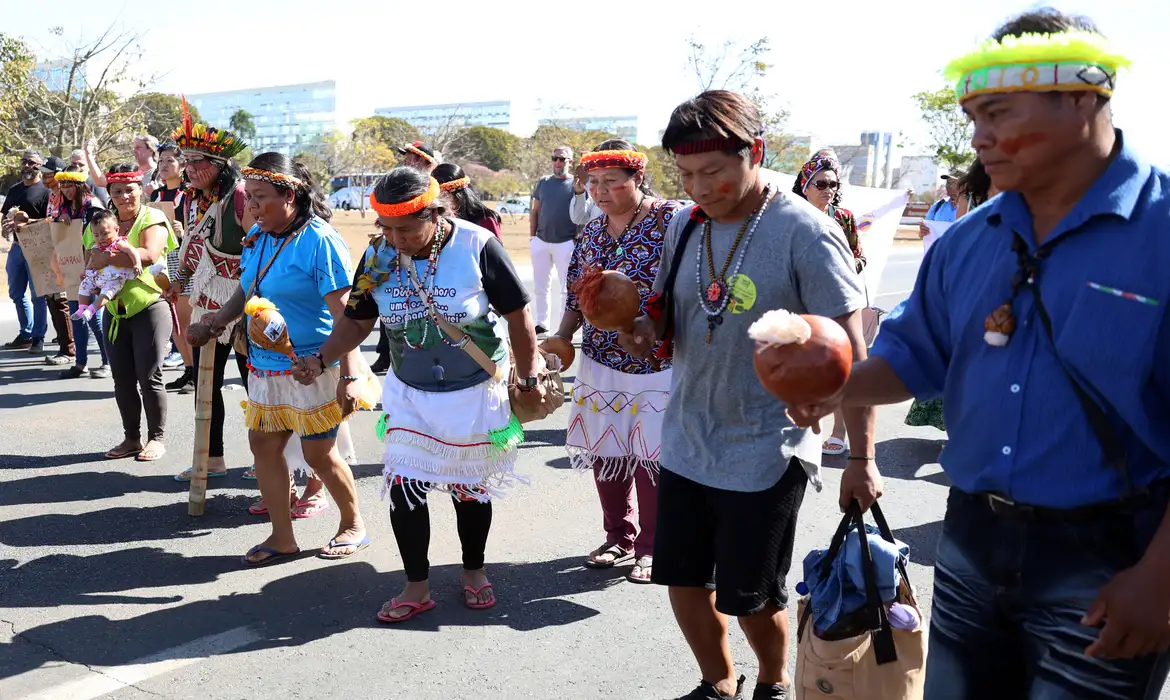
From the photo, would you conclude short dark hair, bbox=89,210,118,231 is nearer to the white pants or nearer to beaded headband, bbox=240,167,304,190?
beaded headband, bbox=240,167,304,190

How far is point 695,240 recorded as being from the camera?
10.4ft

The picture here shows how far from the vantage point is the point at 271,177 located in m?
4.71

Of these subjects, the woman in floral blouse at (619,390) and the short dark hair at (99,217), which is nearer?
the woman in floral blouse at (619,390)

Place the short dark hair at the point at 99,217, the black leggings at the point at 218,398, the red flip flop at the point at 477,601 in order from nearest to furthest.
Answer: the red flip flop at the point at 477,601 → the black leggings at the point at 218,398 → the short dark hair at the point at 99,217

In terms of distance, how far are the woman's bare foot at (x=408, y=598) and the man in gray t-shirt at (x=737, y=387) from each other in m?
1.49

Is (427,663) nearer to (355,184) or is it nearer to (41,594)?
(41,594)

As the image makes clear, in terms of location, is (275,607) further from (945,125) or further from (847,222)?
(945,125)

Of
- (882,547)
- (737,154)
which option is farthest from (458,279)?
(882,547)

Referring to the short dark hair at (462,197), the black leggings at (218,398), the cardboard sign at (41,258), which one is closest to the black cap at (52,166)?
the cardboard sign at (41,258)

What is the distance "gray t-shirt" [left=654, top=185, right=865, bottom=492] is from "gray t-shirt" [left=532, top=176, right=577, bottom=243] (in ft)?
26.9

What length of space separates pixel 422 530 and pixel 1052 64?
3098mm

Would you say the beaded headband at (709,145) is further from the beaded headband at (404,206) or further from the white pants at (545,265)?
the white pants at (545,265)

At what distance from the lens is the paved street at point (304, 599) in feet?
12.2

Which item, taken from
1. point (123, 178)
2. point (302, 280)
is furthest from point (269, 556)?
point (123, 178)
